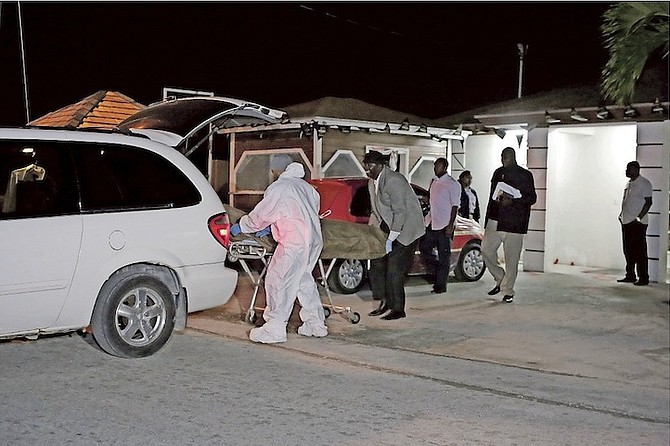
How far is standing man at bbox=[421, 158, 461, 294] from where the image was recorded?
1170 centimetres

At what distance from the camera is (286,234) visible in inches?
311

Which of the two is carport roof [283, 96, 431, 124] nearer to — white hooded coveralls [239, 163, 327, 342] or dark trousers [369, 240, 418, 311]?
dark trousers [369, 240, 418, 311]

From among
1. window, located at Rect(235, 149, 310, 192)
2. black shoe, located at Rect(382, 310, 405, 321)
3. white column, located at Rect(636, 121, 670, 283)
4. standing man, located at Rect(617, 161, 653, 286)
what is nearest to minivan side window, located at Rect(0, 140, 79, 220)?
black shoe, located at Rect(382, 310, 405, 321)

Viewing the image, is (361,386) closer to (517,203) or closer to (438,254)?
(517,203)

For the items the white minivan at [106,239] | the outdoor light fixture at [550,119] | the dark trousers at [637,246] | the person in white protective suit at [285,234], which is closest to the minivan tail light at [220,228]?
the white minivan at [106,239]

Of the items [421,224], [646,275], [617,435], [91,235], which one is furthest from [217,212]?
[646,275]

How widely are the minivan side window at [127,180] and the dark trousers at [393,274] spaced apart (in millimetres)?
2716

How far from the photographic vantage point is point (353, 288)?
11789 mm

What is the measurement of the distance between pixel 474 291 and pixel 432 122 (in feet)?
17.3

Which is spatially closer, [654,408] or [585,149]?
[654,408]

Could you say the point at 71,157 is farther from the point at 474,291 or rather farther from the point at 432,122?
the point at 432,122

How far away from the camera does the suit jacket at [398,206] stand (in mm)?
9148

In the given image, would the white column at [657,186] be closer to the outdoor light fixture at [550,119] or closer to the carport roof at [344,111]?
the outdoor light fixture at [550,119]

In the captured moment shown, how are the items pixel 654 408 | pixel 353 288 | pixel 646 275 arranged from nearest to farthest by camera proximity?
pixel 654 408 < pixel 353 288 < pixel 646 275
